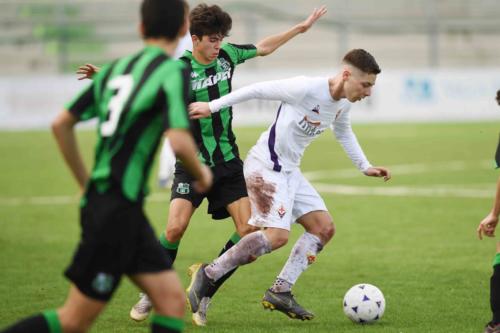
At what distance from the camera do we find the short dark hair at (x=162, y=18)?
474cm

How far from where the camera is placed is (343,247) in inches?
439

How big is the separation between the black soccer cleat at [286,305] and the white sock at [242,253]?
0.36 metres

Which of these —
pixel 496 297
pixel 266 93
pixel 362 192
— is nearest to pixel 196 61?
pixel 266 93

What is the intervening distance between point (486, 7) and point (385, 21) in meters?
3.90

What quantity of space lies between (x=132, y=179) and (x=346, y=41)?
29051 millimetres

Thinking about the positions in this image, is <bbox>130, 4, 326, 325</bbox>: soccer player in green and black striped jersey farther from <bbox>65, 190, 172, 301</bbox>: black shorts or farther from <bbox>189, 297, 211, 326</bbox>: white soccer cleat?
<bbox>65, 190, 172, 301</bbox>: black shorts

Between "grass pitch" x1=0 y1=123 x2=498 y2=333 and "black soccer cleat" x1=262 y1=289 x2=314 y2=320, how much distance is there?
0.09m

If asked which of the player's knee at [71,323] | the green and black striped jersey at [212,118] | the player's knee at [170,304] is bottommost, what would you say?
the player's knee at [71,323]

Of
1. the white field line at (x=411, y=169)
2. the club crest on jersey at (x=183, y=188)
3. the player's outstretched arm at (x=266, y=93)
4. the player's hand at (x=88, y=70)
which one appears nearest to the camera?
the player's outstretched arm at (x=266, y=93)

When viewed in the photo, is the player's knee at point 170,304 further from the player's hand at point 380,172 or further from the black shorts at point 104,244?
the player's hand at point 380,172

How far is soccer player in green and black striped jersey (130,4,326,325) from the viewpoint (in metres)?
7.56

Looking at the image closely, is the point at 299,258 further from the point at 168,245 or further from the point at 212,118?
the point at 212,118

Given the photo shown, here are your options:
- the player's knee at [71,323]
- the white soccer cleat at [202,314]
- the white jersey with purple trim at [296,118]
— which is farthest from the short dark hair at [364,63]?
the player's knee at [71,323]

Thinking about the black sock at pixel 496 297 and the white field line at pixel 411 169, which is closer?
the black sock at pixel 496 297
